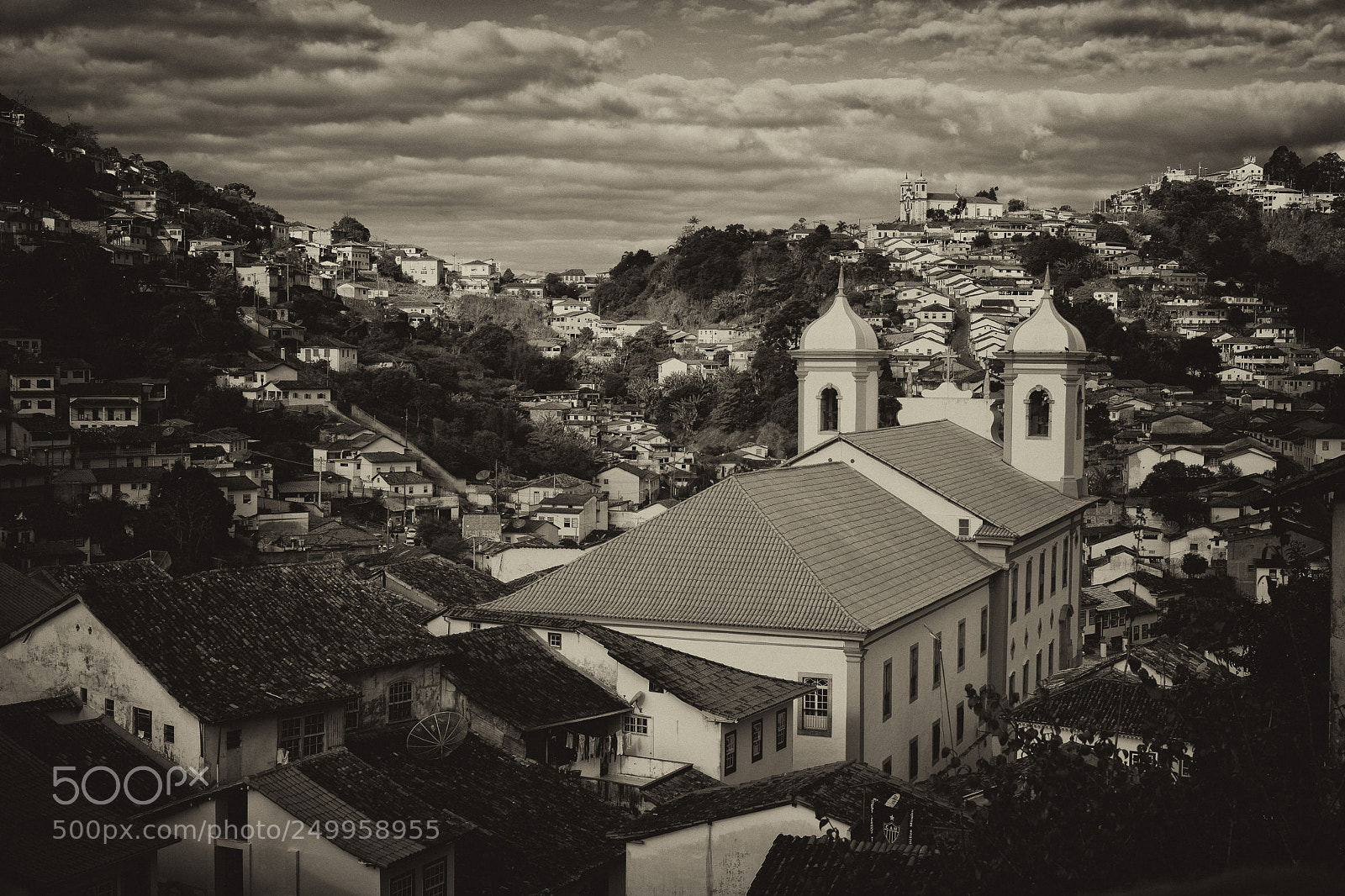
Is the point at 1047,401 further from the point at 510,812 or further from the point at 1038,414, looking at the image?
the point at 510,812

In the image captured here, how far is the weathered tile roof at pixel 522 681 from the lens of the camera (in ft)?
55.5

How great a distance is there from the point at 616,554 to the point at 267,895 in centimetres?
880

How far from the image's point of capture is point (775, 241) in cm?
13600

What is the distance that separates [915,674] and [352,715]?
369 inches

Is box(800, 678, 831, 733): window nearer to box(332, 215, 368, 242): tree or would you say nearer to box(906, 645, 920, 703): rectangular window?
box(906, 645, 920, 703): rectangular window

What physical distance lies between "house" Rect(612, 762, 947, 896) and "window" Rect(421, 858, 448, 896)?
6.52ft

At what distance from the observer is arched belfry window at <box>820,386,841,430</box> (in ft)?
96.3

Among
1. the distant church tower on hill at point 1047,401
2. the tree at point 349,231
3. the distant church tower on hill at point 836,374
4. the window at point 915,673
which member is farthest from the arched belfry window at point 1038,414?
the tree at point 349,231

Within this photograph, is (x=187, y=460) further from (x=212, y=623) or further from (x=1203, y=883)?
(x=1203, y=883)

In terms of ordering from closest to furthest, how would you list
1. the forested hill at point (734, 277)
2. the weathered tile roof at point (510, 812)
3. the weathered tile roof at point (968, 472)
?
the weathered tile roof at point (510, 812), the weathered tile roof at point (968, 472), the forested hill at point (734, 277)

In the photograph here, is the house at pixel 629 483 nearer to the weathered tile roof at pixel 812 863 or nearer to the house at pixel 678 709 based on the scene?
the house at pixel 678 709

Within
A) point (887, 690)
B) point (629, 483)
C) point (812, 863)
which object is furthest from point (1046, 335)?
point (629, 483)

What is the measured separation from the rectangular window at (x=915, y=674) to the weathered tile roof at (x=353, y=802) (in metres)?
9.10

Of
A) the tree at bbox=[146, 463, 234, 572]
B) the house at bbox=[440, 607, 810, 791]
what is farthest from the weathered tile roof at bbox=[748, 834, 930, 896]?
the tree at bbox=[146, 463, 234, 572]
